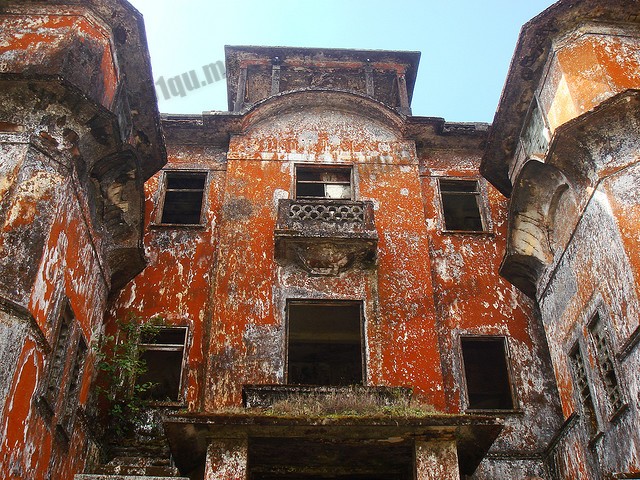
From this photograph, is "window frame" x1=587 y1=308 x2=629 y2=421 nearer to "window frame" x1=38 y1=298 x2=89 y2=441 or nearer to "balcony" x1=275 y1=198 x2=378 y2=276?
"balcony" x1=275 y1=198 x2=378 y2=276

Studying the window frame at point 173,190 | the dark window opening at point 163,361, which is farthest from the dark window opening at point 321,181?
the dark window opening at point 163,361

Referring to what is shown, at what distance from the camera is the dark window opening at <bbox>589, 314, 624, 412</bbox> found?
355 inches

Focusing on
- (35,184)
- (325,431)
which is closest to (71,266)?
(35,184)

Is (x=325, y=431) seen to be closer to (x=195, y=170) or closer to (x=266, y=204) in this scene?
(x=266, y=204)

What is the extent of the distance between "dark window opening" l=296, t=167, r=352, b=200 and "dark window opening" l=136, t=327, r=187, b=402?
398cm

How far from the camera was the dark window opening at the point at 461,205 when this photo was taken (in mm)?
14572

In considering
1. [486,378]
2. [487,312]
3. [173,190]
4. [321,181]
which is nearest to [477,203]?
[487,312]

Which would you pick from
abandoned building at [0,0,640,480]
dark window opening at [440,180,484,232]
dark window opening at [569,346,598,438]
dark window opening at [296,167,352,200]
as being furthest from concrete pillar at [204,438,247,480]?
dark window opening at [440,180,484,232]

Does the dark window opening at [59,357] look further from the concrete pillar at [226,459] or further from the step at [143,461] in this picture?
the concrete pillar at [226,459]

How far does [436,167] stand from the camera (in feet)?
48.3

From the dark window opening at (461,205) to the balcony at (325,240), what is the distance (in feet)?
8.57

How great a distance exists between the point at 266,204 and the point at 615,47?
681 cm

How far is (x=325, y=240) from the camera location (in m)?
12.4

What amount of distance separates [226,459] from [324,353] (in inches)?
332
